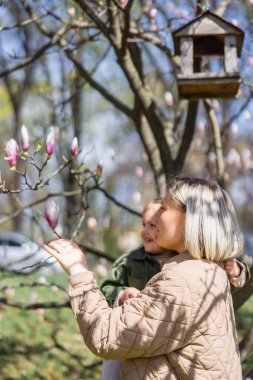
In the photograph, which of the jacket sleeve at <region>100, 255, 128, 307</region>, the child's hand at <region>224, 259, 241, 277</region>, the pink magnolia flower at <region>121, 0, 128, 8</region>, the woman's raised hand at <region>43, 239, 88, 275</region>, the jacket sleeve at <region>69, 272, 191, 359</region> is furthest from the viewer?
the pink magnolia flower at <region>121, 0, 128, 8</region>

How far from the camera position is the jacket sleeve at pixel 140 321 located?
7.07ft

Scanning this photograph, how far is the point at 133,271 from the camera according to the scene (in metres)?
3.13

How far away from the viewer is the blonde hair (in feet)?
7.52

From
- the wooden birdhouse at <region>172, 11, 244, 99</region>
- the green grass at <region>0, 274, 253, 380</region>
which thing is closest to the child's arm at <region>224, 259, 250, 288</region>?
the wooden birdhouse at <region>172, 11, 244, 99</region>

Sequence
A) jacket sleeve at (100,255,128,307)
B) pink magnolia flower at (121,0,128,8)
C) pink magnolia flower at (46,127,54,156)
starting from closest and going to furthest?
pink magnolia flower at (46,127,54,156) < jacket sleeve at (100,255,128,307) < pink magnolia flower at (121,0,128,8)

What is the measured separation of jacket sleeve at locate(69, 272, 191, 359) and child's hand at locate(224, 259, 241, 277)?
1.26 ft

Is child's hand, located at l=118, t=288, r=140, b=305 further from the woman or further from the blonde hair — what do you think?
the blonde hair

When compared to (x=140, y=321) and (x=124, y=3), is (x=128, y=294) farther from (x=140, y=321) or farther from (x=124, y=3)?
(x=124, y=3)

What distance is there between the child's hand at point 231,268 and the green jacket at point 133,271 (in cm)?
61

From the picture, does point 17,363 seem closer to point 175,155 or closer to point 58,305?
point 58,305

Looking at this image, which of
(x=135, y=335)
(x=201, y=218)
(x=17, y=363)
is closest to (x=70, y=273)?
(x=135, y=335)

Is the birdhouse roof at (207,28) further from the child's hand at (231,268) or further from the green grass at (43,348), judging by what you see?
the green grass at (43,348)

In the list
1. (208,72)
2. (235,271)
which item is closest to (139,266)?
(235,271)

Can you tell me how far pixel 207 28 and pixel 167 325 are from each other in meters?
2.14
